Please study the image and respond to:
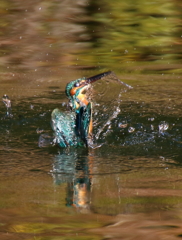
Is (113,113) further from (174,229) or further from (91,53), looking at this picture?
(91,53)

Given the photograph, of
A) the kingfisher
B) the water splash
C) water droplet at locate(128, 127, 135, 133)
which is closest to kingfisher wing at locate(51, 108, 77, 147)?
the kingfisher

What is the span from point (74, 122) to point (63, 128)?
0.31 ft

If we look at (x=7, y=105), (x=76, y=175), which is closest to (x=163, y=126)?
(x=76, y=175)

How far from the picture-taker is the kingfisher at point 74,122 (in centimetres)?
421

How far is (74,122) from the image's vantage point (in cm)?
426

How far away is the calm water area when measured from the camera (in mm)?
2822

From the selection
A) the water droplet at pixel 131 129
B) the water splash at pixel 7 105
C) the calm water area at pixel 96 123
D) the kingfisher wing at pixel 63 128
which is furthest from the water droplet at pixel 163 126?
the water splash at pixel 7 105

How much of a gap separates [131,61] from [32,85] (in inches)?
66.2

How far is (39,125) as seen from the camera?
4801 millimetres

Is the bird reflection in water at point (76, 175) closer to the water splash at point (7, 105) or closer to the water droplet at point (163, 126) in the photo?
the water droplet at point (163, 126)

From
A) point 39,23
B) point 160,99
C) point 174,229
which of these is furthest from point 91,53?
point 174,229

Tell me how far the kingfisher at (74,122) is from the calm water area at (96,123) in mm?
88

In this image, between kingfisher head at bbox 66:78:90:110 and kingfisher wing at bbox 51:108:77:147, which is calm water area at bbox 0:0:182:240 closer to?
kingfisher wing at bbox 51:108:77:147

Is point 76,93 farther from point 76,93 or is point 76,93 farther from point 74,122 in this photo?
point 74,122
